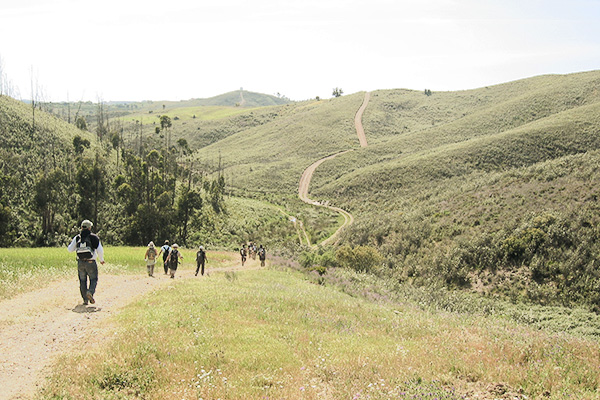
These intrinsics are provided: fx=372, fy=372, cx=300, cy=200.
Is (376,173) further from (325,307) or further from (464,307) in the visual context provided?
(325,307)

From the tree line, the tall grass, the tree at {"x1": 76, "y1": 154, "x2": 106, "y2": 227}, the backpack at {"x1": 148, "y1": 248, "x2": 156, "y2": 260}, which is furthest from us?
the tree at {"x1": 76, "y1": 154, "x2": 106, "y2": 227}

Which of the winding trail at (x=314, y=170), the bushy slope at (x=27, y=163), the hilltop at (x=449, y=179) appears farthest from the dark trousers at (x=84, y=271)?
the winding trail at (x=314, y=170)

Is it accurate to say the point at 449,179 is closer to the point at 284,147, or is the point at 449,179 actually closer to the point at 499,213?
the point at 499,213

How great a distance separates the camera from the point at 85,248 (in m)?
11.5

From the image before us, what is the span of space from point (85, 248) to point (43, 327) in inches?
113

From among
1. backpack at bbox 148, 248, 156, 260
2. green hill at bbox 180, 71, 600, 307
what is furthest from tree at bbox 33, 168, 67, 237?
green hill at bbox 180, 71, 600, 307

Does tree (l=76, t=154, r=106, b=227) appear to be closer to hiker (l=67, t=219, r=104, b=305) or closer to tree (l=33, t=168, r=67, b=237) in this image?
tree (l=33, t=168, r=67, b=237)

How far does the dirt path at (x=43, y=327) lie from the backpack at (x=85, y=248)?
155 cm

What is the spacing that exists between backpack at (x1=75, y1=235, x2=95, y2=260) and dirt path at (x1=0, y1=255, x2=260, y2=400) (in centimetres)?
155

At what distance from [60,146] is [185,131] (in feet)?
393

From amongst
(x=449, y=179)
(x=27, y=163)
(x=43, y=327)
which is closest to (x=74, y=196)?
(x=27, y=163)

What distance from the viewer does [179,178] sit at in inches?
3115

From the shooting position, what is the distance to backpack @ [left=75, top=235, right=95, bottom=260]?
37.9 feet

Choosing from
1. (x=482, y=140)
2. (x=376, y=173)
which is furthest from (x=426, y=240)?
(x=482, y=140)
